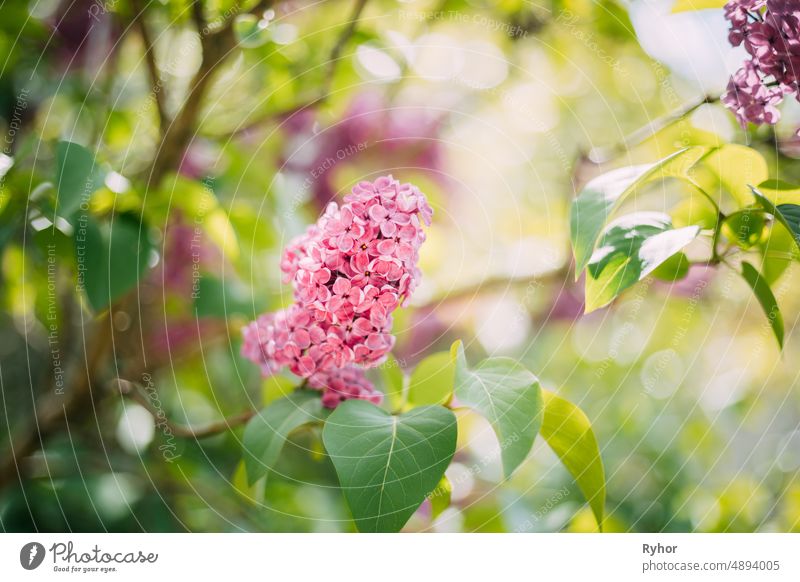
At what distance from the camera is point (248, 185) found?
0.62 metres

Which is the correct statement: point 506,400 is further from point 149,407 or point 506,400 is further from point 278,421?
point 149,407

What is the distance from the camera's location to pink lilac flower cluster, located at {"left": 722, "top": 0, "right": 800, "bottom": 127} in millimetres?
379

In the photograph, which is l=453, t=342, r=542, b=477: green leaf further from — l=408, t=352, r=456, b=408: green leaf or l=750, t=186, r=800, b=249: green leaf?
l=750, t=186, r=800, b=249: green leaf

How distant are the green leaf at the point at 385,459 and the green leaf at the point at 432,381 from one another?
0.05m

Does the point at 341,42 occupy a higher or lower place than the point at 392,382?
higher

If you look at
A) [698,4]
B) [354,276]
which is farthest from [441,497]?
[698,4]

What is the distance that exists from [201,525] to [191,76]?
40 centimetres

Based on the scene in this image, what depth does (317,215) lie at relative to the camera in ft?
2.08

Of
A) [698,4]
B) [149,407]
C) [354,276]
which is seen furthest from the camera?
[149,407]

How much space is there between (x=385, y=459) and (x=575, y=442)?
0.12m

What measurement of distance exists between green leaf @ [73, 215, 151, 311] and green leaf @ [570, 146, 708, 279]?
1.01ft
